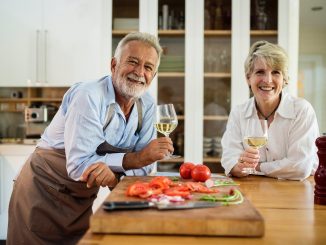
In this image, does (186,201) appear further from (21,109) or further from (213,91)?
(21,109)

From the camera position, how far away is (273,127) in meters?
1.88

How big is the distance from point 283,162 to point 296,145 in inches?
4.2

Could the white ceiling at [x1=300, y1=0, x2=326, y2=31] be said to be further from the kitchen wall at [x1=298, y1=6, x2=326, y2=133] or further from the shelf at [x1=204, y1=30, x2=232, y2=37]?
the shelf at [x1=204, y1=30, x2=232, y2=37]

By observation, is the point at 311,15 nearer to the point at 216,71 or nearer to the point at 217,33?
the point at 217,33

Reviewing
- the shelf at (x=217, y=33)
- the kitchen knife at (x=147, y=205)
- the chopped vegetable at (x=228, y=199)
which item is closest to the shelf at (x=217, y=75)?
the shelf at (x=217, y=33)

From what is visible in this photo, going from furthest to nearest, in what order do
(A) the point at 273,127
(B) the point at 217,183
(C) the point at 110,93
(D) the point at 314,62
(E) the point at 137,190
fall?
1. (D) the point at 314,62
2. (A) the point at 273,127
3. (C) the point at 110,93
4. (B) the point at 217,183
5. (E) the point at 137,190

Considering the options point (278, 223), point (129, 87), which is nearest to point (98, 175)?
point (129, 87)

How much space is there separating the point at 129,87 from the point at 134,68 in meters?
0.10

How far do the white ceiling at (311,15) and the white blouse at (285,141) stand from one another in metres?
1.54

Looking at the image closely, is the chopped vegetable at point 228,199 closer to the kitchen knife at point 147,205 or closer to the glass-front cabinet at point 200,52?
the kitchen knife at point 147,205

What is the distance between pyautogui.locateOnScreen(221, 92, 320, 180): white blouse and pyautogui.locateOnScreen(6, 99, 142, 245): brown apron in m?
0.51

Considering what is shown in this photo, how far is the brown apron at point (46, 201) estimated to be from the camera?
5.76ft

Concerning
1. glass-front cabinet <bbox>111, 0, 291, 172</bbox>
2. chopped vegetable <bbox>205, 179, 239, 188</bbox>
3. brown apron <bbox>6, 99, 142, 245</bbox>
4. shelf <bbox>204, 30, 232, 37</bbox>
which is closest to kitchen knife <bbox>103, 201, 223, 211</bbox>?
chopped vegetable <bbox>205, 179, 239, 188</bbox>

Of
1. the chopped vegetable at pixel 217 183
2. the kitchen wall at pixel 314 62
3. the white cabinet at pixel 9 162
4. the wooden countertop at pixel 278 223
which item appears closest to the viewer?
the wooden countertop at pixel 278 223
